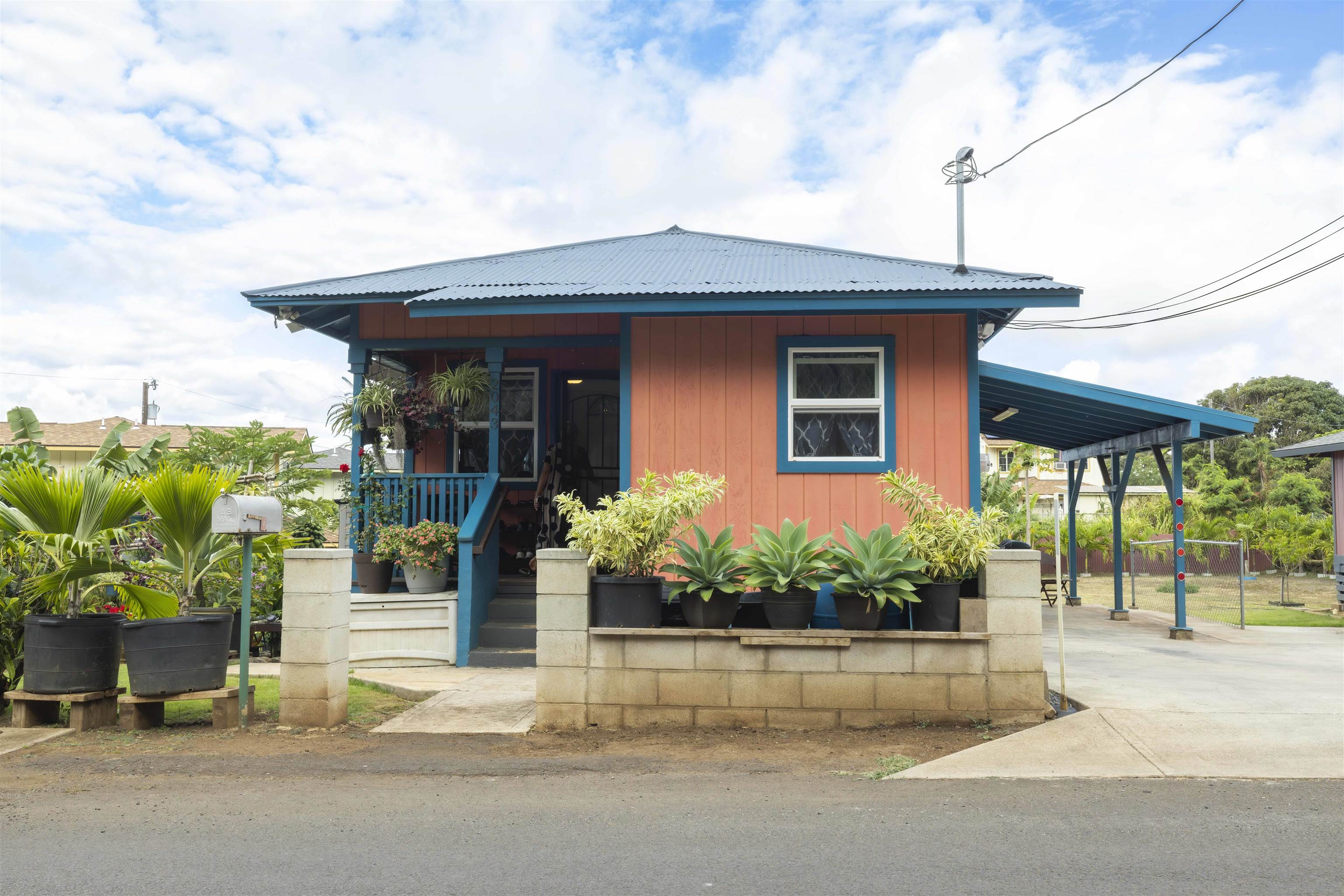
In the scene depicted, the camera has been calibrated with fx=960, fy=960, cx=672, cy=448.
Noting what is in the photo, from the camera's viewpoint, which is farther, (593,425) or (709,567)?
(593,425)

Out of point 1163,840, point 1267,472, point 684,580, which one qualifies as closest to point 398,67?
point 684,580

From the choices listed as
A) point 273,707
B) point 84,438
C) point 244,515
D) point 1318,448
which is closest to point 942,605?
point 244,515

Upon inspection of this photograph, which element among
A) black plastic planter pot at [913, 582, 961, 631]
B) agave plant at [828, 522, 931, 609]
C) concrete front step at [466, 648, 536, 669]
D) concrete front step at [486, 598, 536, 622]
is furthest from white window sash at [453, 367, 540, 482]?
black plastic planter pot at [913, 582, 961, 631]

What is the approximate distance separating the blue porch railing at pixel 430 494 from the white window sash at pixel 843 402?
3.52 meters

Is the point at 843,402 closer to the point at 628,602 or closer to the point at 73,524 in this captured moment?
the point at 628,602

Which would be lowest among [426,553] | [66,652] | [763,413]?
[66,652]

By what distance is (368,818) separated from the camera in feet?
15.4

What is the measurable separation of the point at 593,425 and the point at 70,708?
20.9 ft

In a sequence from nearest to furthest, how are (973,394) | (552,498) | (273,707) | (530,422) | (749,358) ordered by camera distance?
(273,707) → (973,394) → (749,358) → (552,498) → (530,422)

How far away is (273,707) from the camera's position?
755cm

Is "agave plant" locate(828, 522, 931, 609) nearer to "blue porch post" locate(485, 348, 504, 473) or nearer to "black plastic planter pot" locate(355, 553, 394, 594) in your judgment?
"blue porch post" locate(485, 348, 504, 473)

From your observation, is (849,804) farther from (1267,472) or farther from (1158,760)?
(1267,472)

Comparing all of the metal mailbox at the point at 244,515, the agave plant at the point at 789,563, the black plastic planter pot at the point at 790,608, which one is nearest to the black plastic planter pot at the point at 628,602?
the agave plant at the point at 789,563

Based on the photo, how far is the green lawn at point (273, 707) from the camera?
7117 millimetres
